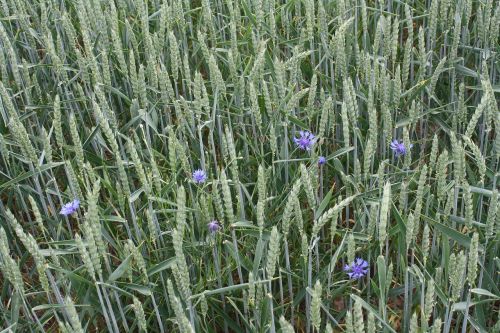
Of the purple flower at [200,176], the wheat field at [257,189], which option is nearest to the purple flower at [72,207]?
the wheat field at [257,189]

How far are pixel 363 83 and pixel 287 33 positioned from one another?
0.31 metres

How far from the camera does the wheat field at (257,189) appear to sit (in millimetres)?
1230

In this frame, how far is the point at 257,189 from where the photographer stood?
5.27 feet

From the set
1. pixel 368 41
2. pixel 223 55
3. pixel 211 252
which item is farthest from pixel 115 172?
pixel 368 41

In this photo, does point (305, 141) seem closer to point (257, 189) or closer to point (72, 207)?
point (257, 189)

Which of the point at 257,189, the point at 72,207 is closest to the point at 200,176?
the point at 257,189

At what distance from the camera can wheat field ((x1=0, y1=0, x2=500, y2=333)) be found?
123 centimetres

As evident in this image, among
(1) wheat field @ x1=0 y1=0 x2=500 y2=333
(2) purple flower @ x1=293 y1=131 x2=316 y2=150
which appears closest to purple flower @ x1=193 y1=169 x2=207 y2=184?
(1) wheat field @ x1=0 y1=0 x2=500 y2=333

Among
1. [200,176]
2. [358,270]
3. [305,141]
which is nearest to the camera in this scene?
[358,270]

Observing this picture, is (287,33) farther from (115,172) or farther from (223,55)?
(115,172)

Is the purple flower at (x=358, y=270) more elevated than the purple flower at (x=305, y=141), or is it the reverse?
the purple flower at (x=305, y=141)

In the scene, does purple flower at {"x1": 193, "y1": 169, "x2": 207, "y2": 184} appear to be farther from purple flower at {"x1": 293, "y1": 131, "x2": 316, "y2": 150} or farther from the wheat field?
purple flower at {"x1": 293, "y1": 131, "x2": 316, "y2": 150}

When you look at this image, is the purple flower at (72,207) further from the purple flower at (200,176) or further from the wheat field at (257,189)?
the purple flower at (200,176)

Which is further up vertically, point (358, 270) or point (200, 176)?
point (200, 176)
